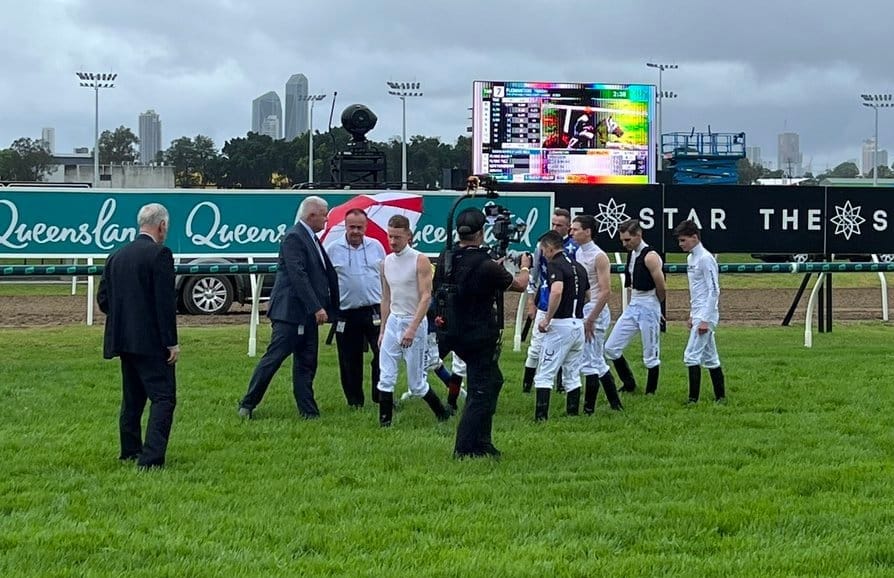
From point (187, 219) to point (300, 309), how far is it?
6.18 metres

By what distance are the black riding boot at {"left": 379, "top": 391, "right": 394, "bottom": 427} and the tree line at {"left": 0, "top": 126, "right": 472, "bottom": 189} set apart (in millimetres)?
56295

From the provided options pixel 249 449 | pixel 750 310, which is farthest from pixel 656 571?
pixel 750 310

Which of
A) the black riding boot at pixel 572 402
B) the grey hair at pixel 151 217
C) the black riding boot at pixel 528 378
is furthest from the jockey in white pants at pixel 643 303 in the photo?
the grey hair at pixel 151 217

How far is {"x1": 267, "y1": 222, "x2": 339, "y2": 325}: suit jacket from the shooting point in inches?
410

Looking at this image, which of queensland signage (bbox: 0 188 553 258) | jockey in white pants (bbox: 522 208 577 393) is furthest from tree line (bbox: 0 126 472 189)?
jockey in white pants (bbox: 522 208 577 393)

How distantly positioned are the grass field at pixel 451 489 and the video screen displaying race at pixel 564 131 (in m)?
27.0

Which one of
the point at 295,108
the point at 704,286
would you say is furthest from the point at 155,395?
the point at 295,108

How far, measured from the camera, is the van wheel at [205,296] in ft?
68.9

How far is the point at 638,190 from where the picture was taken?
703 inches

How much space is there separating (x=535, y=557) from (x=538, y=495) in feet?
4.75

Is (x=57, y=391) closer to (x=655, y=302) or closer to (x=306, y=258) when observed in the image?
(x=306, y=258)

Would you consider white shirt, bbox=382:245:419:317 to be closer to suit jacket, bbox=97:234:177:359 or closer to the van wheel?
suit jacket, bbox=97:234:177:359

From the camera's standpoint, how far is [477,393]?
8.63m

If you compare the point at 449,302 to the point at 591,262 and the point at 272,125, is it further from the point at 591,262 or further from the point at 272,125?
the point at 272,125
